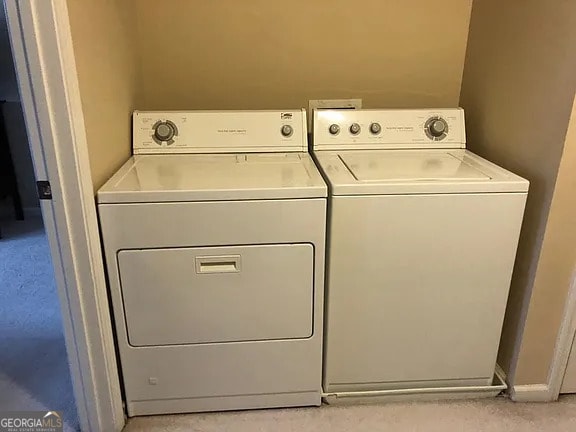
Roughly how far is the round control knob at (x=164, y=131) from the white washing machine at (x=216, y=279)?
0.30 feet

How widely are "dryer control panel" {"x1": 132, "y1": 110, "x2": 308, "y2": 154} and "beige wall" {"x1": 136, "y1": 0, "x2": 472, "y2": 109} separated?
220 millimetres

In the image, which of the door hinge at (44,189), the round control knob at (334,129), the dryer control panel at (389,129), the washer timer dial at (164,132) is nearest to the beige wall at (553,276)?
the dryer control panel at (389,129)

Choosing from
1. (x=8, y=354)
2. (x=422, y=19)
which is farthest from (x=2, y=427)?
(x=422, y=19)

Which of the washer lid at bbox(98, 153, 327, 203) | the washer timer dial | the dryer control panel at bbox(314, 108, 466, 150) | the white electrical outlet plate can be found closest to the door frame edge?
the washer lid at bbox(98, 153, 327, 203)

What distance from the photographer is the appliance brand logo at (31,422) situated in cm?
169

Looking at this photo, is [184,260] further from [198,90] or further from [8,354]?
[8,354]

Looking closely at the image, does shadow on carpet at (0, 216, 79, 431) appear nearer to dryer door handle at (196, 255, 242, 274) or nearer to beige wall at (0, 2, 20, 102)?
dryer door handle at (196, 255, 242, 274)

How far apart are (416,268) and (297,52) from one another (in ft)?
3.49

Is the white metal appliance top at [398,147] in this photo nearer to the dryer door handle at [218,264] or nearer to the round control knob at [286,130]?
the round control knob at [286,130]

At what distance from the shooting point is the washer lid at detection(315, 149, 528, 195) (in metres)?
1.52

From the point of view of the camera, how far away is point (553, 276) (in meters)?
1.65

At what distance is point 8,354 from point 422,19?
7.27ft

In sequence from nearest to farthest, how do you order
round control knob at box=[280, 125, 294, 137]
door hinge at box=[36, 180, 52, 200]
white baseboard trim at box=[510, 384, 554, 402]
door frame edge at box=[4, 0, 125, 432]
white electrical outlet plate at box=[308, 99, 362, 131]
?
door frame edge at box=[4, 0, 125, 432] < door hinge at box=[36, 180, 52, 200] < white baseboard trim at box=[510, 384, 554, 402] < round control knob at box=[280, 125, 294, 137] < white electrical outlet plate at box=[308, 99, 362, 131]

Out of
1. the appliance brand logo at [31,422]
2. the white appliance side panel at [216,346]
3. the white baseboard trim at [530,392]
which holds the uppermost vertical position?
the white appliance side panel at [216,346]
